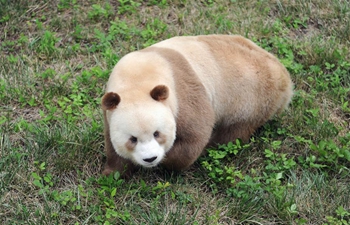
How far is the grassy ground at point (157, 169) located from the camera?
4.32 metres

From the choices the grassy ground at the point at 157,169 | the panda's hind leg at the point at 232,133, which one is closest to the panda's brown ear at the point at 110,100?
the grassy ground at the point at 157,169

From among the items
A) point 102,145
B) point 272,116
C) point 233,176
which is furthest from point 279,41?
point 102,145

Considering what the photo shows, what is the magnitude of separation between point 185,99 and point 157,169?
754mm

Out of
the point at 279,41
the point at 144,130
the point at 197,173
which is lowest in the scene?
the point at 197,173

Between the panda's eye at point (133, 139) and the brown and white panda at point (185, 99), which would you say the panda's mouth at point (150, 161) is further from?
the panda's eye at point (133, 139)

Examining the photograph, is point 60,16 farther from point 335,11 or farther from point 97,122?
point 335,11

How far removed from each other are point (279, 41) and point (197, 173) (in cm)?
231

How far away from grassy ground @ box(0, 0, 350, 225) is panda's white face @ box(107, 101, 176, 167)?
51 centimetres

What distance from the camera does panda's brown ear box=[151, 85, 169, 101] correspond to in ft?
12.9

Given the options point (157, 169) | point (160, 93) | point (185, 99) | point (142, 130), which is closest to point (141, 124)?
point (142, 130)

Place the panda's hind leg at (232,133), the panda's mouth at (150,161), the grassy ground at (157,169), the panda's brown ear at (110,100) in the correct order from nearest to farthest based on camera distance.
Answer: the panda's brown ear at (110,100) < the panda's mouth at (150,161) < the grassy ground at (157,169) < the panda's hind leg at (232,133)

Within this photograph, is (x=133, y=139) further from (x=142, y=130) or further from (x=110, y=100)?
(x=110, y=100)

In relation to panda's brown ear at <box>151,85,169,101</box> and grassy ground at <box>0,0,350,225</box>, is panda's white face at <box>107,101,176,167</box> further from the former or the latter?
grassy ground at <box>0,0,350,225</box>

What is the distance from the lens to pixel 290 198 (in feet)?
14.4
